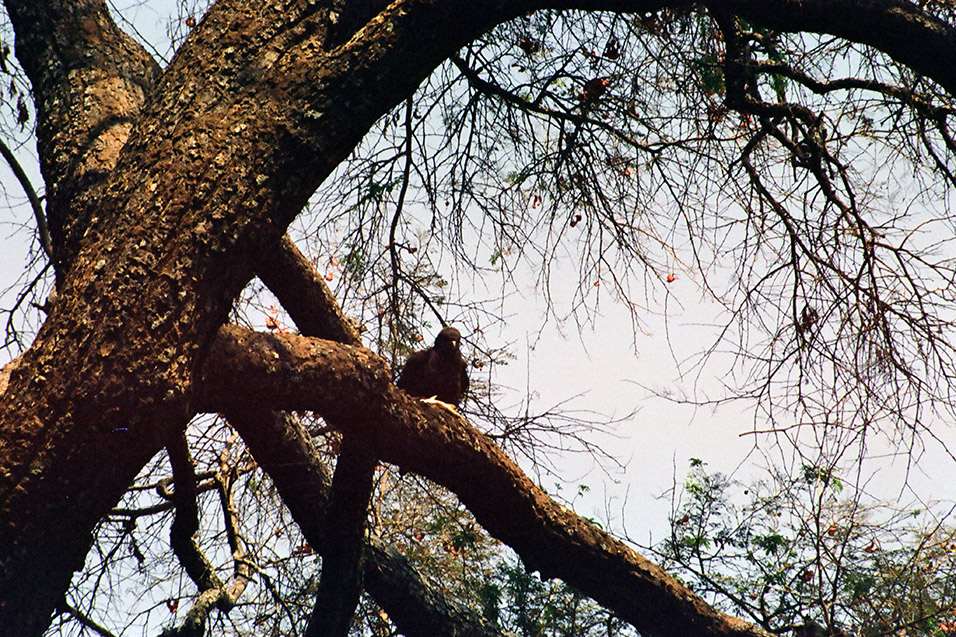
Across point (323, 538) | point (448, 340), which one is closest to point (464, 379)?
point (448, 340)

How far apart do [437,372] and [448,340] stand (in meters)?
0.20

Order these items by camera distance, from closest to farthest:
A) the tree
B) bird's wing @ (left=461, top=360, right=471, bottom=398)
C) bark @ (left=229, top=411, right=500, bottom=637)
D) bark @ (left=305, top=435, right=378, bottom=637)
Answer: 1. the tree
2. bark @ (left=229, top=411, right=500, bottom=637)
3. bark @ (left=305, top=435, right=378, bottom=637)
4. bird's wing @ (left=461, top=360, right=471, bottom=398)

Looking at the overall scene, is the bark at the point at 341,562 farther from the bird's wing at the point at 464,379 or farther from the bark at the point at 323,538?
the bird's wing at the point at 464,379

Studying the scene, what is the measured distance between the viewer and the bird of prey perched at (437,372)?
13.5 feet

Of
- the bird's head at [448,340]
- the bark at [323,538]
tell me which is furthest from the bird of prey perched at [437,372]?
the bark at [323,538]

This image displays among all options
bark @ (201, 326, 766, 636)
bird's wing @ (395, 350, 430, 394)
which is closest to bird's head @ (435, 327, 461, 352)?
bird's wing @ (395, 350, 430, 394)

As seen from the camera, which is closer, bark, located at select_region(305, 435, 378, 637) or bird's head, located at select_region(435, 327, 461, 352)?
bark, located at select_region(305, 435, 378, 637)

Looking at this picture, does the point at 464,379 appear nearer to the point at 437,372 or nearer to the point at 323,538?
the point at 437,372

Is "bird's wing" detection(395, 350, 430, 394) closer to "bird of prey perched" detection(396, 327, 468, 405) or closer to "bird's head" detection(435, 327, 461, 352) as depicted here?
"bird of prey perched" detection(396, 327, 468, 405)

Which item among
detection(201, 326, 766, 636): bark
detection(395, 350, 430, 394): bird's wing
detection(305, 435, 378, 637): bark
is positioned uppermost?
detection(395, 350, 430, 394): bird's wing

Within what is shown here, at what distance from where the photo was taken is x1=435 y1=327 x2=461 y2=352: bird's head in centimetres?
420

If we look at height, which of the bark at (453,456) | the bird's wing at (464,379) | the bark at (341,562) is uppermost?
the bird's wing at (464,379)

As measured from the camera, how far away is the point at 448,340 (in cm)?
422

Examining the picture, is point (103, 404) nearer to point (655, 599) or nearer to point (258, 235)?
point (258, 235)
